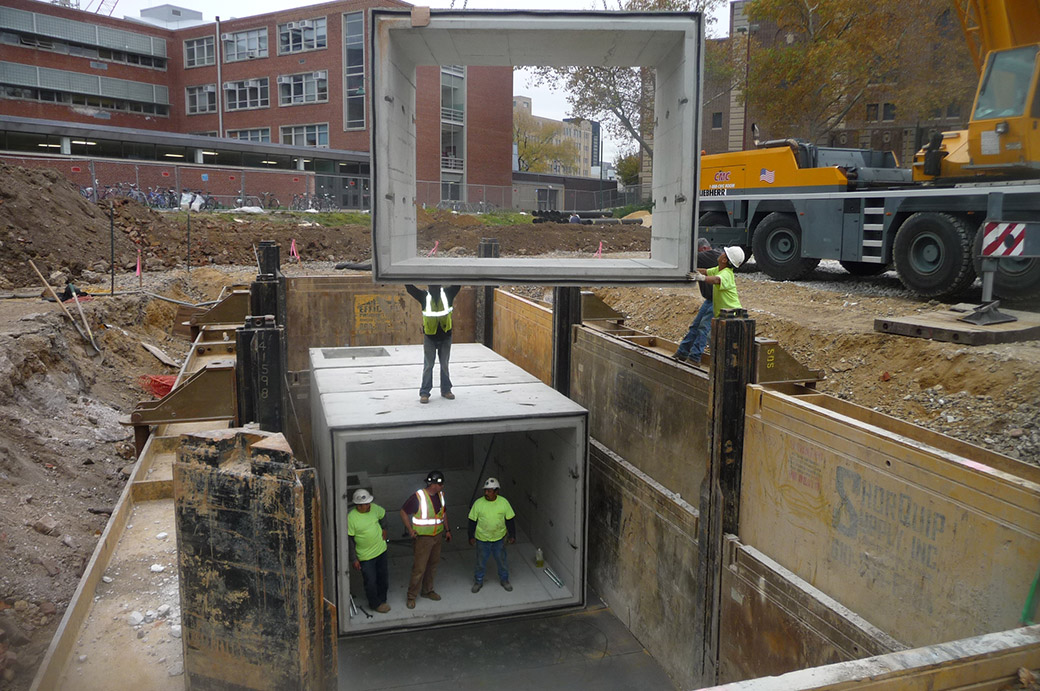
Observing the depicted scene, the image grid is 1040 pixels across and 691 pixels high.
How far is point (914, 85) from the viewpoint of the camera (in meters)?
29.2

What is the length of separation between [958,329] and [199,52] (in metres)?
57.8

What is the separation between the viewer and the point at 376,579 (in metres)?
8.71

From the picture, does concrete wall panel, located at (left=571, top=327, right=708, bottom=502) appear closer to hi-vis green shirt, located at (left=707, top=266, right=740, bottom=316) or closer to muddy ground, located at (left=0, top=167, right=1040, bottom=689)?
hi-vis green shirt, located at (left=707, top=266, right=740, bottom=316)

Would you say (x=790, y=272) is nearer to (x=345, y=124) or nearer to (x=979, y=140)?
(x=979, y=140)

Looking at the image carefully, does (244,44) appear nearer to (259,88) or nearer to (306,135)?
(259,88)

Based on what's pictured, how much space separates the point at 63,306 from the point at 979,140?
53.1 feet

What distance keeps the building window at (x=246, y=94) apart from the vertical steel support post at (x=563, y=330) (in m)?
47.9

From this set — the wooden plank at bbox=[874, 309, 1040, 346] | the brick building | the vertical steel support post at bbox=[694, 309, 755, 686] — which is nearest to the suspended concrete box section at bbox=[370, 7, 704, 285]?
the vertical steel support post at bbox=[694, 309, 755, 686]

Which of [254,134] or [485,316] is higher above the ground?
[254,134]

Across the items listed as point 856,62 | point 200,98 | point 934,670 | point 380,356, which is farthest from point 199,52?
point 934,670

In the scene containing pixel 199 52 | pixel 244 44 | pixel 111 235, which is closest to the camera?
pixel 111 235

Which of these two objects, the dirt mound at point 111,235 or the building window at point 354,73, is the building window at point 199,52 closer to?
the building window at point 354,73

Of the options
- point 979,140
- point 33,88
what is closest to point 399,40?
point 979,140

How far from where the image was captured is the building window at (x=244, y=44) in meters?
52.3
